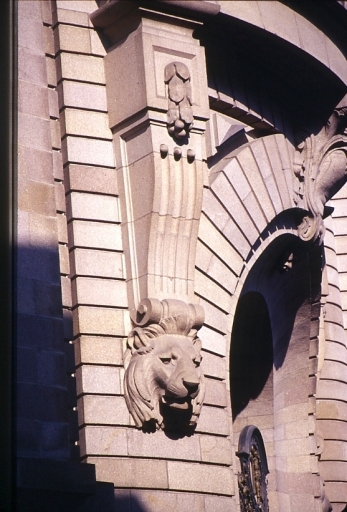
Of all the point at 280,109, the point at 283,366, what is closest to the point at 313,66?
the point at 280,109

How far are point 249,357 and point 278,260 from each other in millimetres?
2177

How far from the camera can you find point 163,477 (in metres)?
16.2

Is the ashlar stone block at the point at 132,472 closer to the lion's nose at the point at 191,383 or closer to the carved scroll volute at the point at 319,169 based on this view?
the lion's nose at the point at 191,383

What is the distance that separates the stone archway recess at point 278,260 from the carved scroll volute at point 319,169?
9.8 inches

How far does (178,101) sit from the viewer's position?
17109 mm

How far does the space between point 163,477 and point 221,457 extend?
1.34m

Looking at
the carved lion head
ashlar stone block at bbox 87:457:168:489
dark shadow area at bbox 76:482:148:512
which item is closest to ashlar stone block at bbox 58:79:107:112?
the carved lion head

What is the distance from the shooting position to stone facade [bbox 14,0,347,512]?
1578cm

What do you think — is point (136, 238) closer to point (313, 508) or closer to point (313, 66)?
point (313, 66)

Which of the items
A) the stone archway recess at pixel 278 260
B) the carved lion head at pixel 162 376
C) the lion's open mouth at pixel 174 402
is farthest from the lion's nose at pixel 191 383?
the stone archway recess at pixel 278 260

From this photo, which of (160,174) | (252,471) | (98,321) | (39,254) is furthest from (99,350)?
(252,471)

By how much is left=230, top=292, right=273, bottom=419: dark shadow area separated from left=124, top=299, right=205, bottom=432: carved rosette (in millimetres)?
6096

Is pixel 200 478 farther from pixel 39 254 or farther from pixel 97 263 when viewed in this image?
pixel 39 254

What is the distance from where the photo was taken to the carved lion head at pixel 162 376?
16156 mm
